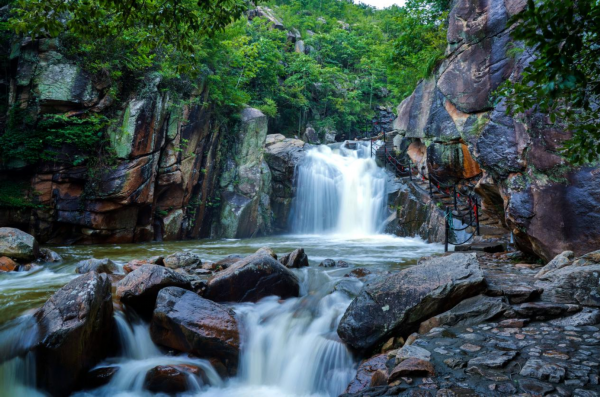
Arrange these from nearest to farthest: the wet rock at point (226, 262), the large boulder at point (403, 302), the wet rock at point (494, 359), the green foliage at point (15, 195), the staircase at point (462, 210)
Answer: the wet rock at point (494, 359) < the large boulder at point (403, 302) < the wet rock at point (226, 262) < the staircase at point (462, 210) < the green foliage at point (15, 195)

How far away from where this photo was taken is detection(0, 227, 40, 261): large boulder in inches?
348

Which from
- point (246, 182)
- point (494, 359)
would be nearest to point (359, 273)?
point (494, 359)

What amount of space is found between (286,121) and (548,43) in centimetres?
2713

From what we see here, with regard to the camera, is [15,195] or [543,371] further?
[15,195]

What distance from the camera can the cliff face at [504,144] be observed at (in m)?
5.88

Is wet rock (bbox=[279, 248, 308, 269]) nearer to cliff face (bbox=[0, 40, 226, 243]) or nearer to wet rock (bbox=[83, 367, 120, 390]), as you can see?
wet rock (bbox=[83, 367, 120, 390])

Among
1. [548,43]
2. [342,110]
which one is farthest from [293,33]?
[548,43]

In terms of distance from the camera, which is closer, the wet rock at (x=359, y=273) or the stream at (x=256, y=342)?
the stream at (x=256, y=342)

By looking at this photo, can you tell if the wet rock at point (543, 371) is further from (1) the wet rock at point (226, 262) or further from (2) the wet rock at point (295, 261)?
(1) the wet rock at point (226, 262)

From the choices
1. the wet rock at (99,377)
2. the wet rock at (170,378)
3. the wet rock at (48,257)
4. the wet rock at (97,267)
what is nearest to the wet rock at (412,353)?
the wet rock at (170,378)

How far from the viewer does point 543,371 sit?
2918 millimetres

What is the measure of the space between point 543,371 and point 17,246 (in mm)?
11025

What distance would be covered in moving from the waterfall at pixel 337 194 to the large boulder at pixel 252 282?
1210cm

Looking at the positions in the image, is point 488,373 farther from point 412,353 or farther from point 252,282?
point 252,282
